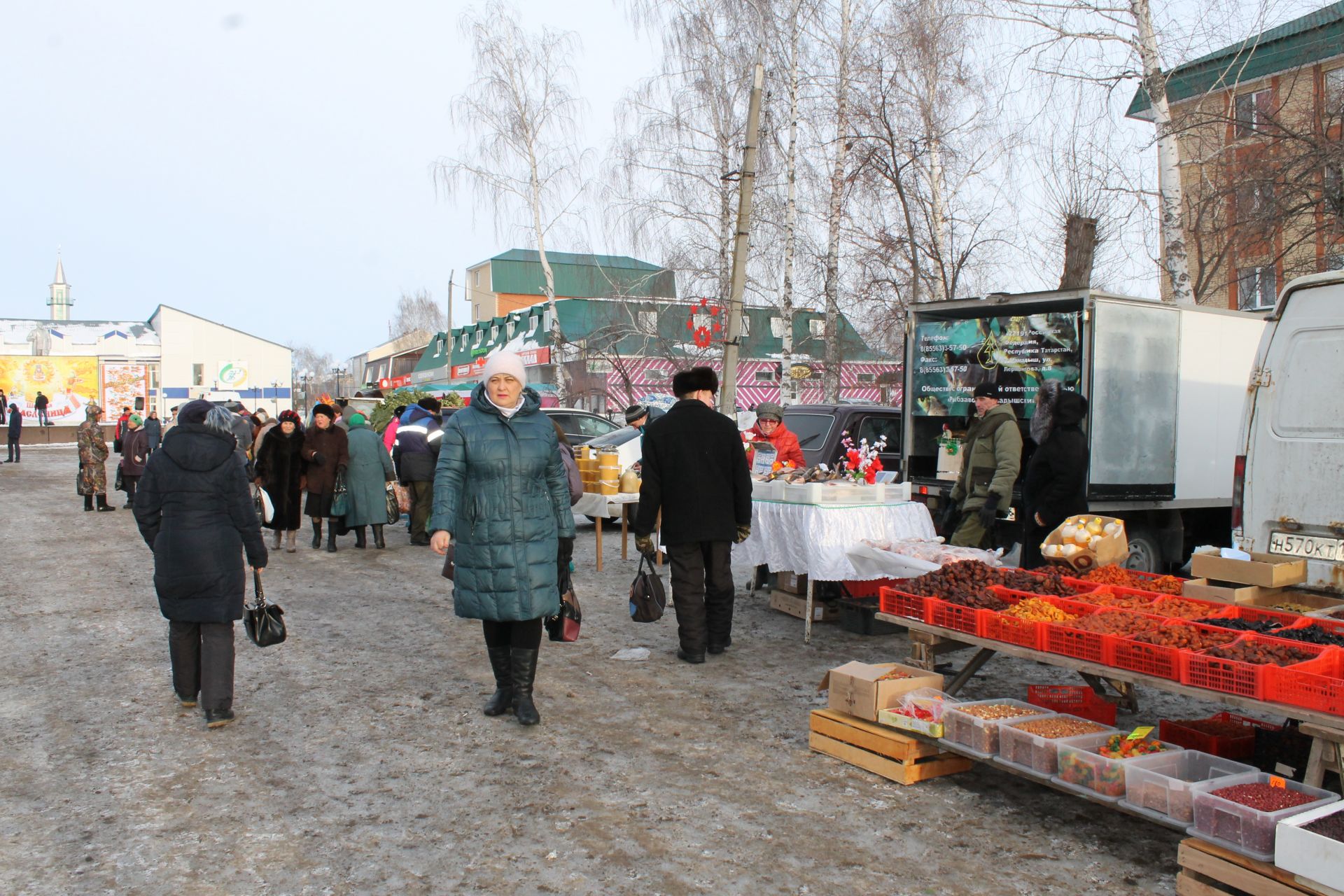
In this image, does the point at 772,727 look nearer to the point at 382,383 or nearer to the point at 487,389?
the point at 487,389

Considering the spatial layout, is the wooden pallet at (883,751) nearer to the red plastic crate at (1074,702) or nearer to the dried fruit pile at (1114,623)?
the red plastic crate at (1074,702)

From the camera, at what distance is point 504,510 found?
17.1 ft

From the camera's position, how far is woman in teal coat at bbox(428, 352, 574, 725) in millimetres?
5195

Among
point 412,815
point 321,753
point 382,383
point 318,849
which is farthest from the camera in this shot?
point 382,383

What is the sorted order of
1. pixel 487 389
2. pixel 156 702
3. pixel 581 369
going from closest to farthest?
pixel 487 389
pixel 156 702
pixel 581 369

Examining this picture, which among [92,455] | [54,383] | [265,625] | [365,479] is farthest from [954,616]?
[54,383]

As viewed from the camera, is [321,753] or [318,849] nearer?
[318,849]

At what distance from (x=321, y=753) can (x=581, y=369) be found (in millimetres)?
25704

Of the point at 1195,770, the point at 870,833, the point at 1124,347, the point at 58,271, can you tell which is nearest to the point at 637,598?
the point at 870,833

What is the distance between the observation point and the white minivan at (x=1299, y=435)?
5.72m

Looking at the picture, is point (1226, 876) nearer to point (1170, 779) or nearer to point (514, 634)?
point (1170, 779)

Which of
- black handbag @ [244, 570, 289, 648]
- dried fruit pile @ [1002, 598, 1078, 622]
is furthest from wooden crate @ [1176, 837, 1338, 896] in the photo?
black handbag @ [244, 570, 289, 648]

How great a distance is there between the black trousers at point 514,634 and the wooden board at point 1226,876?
3.10m

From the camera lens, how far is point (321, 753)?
5031 mm
